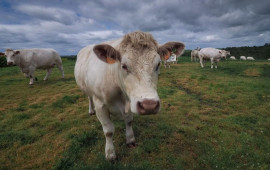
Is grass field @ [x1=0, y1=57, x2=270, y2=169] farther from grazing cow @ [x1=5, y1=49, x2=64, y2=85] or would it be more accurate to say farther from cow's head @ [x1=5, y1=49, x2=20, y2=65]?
cow's head @ [x1=5, y1=49, x2=20, y2=65]

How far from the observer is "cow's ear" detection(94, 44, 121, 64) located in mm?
2908

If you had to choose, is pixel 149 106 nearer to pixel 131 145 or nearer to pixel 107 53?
pixel 107 53

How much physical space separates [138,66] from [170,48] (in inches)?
41.4

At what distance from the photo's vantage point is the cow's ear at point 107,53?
2.91 meters

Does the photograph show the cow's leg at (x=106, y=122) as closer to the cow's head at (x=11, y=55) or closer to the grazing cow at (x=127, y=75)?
the grazing cow at (x=127, y=75)

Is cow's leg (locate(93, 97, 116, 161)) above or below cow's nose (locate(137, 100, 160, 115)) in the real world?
below

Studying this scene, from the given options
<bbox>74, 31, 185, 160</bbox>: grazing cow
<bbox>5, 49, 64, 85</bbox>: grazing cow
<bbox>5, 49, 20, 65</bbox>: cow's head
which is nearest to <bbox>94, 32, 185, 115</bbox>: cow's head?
<bbox>74, 31, 185, 160</bbox>: grazing cow

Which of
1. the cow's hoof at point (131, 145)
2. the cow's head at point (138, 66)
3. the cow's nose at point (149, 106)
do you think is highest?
the cow's head at point (138, 66)

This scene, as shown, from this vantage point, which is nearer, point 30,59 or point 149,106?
point 149,106

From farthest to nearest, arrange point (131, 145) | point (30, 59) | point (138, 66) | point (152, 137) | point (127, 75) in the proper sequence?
point (30, 59) < point (152, 137) < point (131, 145) < point (127, 75) < point (138, 66)

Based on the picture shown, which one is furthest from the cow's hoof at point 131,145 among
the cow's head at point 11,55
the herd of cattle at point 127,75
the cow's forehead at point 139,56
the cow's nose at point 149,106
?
the cow's head at point 11,55

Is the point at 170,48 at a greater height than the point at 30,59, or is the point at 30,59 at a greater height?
the point at 30,59

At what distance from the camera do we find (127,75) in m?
2.79

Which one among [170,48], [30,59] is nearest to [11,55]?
[30,59]
